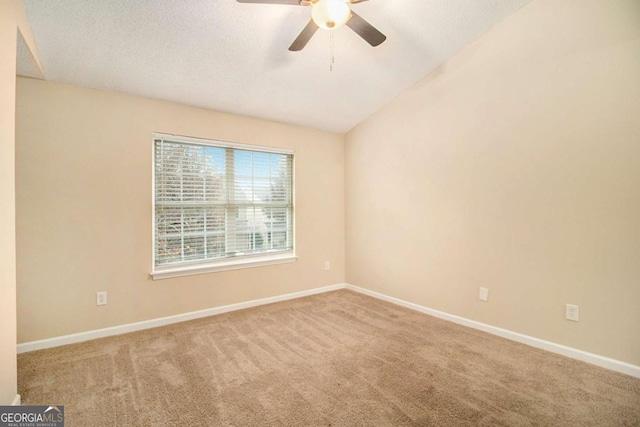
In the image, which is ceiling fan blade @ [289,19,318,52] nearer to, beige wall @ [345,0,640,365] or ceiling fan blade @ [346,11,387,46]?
ceiling fan blade @ [346,11,387,46]

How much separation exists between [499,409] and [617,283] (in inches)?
52.7

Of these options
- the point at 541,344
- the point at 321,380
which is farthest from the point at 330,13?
the point at 541,344

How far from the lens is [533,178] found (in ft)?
8.20

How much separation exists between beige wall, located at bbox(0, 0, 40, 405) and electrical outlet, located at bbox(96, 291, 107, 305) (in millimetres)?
1037

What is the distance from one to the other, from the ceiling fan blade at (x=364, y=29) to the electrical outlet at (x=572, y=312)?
2.50 meters

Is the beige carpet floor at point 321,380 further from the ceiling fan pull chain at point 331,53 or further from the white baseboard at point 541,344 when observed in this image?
the ceiling fan pull chain at point 331,53

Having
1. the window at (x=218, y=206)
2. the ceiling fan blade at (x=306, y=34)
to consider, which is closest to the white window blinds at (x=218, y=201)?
the window at (x=218, y=206)

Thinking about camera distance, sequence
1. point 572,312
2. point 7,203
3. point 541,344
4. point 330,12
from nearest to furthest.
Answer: point 7,203, point 330,12, point 572,312, point 541,344

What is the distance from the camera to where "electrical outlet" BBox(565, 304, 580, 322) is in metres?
2.29

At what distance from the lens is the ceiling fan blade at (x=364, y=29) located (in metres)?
1.84

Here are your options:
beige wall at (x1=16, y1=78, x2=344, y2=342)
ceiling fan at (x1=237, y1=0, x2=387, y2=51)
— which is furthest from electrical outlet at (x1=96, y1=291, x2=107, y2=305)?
ceiling fan at (x1=237, y1=0, x2=387, y2=51)

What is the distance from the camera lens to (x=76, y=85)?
8.50 ft

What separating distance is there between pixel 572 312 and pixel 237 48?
11.4ft

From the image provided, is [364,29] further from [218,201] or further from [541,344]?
[541,344]
